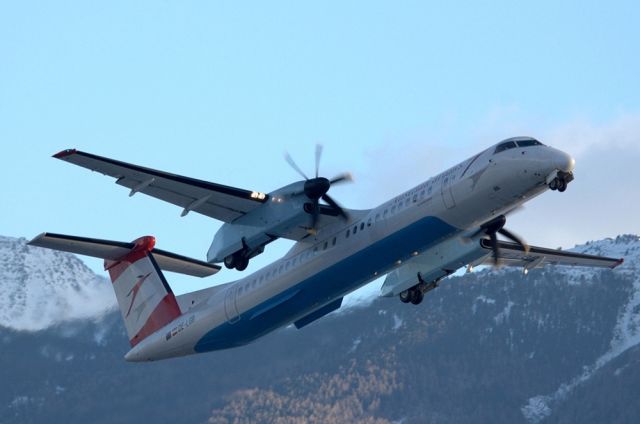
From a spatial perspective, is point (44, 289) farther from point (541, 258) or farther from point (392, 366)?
point (541, 258)

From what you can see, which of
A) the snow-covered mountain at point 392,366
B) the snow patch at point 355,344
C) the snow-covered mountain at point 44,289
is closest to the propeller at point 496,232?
the snow-covered mountain at point 392,366

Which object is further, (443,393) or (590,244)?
(590,244)

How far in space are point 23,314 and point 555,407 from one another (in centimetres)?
2819

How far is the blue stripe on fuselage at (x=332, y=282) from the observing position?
3291cm

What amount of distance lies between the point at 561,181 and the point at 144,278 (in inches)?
523

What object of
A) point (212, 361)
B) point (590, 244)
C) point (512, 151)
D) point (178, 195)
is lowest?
point (512, 151)

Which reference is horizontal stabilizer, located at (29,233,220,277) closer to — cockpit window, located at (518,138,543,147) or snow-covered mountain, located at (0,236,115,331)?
cockpit window, located at (518,138,543,147)

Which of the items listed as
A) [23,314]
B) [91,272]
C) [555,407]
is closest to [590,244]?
[555,407]

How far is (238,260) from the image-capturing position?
34.3 m

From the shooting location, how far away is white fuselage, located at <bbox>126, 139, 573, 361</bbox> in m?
31.5

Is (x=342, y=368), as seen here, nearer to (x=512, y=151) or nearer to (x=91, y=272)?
(x=91, y=272)

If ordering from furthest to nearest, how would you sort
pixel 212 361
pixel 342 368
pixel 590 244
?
pixel 590 244, pixel 342 368, pixel 212 361

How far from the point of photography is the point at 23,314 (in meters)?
71.0

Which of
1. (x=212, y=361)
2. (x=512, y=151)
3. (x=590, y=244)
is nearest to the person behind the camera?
(x=512, y=151)
